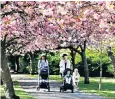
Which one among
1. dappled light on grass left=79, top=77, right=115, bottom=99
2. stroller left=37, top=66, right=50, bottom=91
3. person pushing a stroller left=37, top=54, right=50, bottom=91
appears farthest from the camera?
stroller left=37, top=66, right=50, bottom=91

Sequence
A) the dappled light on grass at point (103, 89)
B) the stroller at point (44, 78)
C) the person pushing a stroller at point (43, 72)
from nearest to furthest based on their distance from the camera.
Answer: the dappled light on grass at point (103, 89)
the person pushing a stroller at point (43, 72)
the stroller at point (44, 78)

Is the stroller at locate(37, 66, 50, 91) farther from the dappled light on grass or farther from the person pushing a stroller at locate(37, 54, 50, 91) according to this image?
the dappled light on grass

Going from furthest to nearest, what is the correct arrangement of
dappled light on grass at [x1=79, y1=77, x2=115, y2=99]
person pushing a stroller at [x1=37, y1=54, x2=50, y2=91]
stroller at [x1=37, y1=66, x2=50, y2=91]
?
stroller at [x1=37, y1=66, x2=50, y2=91]
person pushing a stroller at [x1=37, y1=54, x2=50, y2=91]
dappled light on grass at [x1=79, y1=77, x2=115, y2=99]

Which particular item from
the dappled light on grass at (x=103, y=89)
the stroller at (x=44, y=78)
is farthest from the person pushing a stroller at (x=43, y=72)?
the dappled light on grass at (x=103, y=89)

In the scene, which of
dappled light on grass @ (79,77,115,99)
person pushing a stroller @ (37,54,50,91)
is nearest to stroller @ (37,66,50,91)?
person pushing a stroller @ (37,54,50,91)

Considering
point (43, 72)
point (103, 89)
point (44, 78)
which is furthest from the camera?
point (103, 89)

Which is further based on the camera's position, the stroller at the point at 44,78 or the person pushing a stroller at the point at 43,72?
the stroller at the point at 44,78

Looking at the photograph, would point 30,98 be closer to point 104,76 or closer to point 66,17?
point 66,17

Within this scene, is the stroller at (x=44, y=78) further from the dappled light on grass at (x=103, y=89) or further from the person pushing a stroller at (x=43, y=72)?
the dappled light on grass at (x=103, y=89)

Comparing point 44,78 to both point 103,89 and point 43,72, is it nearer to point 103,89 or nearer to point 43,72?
point 43,72

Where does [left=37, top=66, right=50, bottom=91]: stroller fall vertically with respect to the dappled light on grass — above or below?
above

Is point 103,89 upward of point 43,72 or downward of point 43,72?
downward

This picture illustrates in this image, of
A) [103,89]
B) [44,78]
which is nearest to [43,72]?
[44,78]

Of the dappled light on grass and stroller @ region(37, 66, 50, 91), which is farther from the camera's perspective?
stroller @ region(37, 66, 50, 91)
